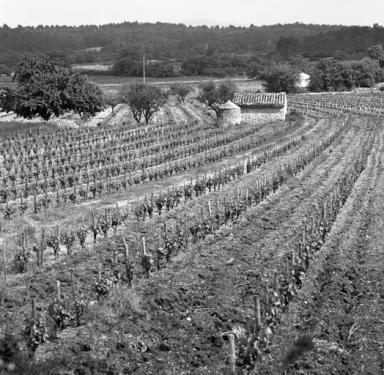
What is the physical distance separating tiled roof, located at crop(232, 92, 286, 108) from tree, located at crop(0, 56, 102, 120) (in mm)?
13992

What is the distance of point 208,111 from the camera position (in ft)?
252

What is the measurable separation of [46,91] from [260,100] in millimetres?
19131

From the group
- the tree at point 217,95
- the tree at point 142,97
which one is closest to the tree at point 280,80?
the tree at point 217,95

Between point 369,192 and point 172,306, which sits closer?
point 172,306

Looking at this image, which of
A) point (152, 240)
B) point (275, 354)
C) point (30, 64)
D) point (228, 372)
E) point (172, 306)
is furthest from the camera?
point (30, 64)

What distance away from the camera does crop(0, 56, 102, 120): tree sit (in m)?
60.6

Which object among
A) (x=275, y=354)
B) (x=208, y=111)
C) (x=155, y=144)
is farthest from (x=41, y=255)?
(x=208, y=111)

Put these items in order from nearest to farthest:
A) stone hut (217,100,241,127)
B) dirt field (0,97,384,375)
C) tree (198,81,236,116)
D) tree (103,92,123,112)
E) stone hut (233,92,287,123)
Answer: dirt field (0,97,384,375) → stone hut (217,100,241,127) → stone hut (233,92,287,123) → tree (198,81,236,116) → tree (103,92,123,112)

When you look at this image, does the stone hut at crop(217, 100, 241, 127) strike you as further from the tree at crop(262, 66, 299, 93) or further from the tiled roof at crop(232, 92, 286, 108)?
the tree at crop(262, 66, 299, 93)

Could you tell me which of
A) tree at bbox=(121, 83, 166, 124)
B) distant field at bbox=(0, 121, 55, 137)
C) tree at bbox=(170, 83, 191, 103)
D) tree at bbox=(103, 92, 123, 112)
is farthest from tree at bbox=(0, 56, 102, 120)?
tree at bbox=(170, 83, 191, 103)

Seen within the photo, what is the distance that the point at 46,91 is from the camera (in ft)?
198

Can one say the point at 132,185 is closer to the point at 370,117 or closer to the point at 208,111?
the point at 370,117

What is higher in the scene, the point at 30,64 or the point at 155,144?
the point at 30,64

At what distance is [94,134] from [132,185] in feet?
70.2
